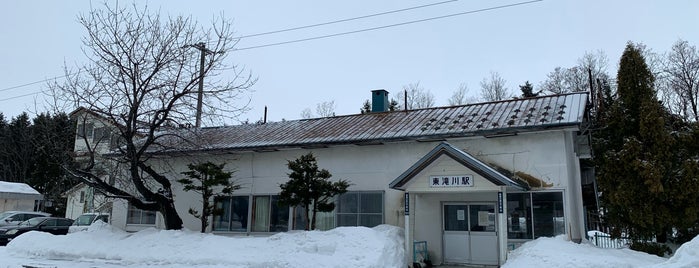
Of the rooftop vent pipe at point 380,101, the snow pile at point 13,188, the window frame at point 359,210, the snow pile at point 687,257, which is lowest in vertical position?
the snow pile at point 687,257

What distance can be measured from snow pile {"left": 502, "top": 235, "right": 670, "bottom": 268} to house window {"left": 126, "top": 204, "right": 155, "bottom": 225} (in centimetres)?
1458

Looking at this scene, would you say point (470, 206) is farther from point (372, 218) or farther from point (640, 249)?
point (640, 249)

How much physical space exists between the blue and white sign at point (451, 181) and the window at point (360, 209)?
2.74m

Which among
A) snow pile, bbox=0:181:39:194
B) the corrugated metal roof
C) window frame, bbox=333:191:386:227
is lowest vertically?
window frame, bbox=333:191:386:227

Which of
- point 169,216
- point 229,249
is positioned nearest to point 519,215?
point 229,249

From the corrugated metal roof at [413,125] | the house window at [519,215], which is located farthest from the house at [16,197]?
the house window at [519,215]

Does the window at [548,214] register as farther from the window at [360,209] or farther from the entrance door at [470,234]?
the window at [360,209]

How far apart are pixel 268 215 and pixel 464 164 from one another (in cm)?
780

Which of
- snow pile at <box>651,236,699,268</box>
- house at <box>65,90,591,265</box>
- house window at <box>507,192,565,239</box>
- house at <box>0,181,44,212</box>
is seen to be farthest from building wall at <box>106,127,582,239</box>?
house at <box>0,181,44,212</box>

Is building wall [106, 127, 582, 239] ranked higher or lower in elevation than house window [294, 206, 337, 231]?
higher

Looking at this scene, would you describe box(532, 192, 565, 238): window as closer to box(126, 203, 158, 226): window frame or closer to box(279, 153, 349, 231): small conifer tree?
box(279, 153, 349, 231): small conifer tree

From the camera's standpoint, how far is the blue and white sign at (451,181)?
13156mm

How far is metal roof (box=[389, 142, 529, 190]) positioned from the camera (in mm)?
12445

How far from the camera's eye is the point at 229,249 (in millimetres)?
13633
